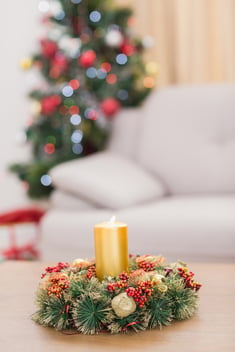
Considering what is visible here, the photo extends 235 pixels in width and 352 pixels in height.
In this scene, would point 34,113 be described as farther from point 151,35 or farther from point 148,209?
point 148,209

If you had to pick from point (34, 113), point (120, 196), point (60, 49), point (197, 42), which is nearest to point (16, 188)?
point (34, 113)

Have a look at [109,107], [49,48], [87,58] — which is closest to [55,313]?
[109,107]

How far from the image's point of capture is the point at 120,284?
1.00 meters

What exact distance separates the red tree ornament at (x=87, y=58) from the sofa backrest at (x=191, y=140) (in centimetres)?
41

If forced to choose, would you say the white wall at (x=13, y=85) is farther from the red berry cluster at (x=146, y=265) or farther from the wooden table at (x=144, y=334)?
the red berry cluster at (x=146, y=265)

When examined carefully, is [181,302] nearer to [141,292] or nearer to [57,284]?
[141,292]

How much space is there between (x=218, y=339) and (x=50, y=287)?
30 centimetres

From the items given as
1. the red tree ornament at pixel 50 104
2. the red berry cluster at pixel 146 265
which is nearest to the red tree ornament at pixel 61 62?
the red tree ornament at pixel 50 104

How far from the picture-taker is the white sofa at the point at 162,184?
82.0 inches

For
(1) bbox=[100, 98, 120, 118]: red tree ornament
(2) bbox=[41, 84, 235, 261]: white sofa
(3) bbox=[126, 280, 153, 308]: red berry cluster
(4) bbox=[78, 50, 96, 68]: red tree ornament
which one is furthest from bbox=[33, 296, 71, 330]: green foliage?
(4) bbox=[78, 50, 96, 68]: red tree ornament

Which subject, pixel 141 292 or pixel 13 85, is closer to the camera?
pixel 141 292

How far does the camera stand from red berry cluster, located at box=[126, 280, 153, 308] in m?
0.97

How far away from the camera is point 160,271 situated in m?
1.09

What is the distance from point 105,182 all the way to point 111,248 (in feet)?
4.15
